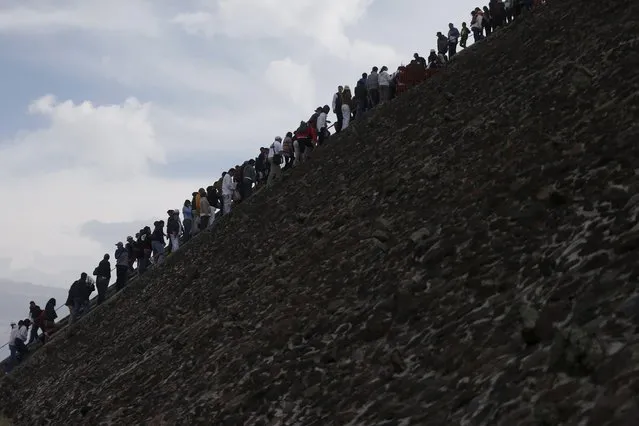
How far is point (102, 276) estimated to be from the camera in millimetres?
32094

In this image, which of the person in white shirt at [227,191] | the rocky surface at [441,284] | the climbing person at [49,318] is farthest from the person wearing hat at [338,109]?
the climbing person at [49,318]

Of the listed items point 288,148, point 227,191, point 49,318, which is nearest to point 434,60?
point 288,148

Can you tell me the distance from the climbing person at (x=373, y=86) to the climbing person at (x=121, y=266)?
14310 mm

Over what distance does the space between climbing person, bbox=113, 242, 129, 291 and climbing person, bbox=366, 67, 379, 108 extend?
1431 centimetres

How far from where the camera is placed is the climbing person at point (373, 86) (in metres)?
31.5

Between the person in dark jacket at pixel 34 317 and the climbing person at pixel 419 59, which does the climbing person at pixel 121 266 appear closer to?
the person in dark jacket at pixel 34 317

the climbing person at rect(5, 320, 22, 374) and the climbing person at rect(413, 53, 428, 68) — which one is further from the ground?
the climbing person at rect(413, 53, 428, 68)

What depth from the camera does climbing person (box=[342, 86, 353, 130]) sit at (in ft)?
107

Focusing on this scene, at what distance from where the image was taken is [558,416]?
5.94 m

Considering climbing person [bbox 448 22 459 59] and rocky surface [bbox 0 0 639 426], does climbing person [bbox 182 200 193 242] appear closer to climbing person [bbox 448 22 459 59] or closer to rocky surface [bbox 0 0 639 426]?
rocky surface [bbox 0 0 639 426]

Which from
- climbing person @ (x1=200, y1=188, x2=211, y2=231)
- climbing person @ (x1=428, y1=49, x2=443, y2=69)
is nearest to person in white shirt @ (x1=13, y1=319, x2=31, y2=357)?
climbing person @ (x1=200, y1=188, x2=211, y2=231)

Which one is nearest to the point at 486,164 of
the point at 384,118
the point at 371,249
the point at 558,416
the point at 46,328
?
the point at 371,249

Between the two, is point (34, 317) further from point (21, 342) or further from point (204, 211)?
point (204, 211)

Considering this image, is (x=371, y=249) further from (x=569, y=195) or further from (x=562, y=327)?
(x=562, y=327)
